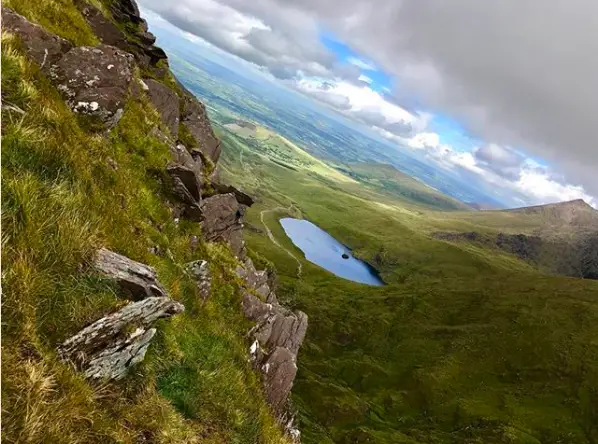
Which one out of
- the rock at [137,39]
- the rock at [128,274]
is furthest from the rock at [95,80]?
the rock at [137,39]

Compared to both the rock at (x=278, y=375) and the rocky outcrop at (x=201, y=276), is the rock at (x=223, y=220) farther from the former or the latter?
the rocky outcrop at (x=201, y=276)

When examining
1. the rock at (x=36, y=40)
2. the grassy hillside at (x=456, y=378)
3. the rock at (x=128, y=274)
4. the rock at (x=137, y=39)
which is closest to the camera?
the rock at (x=128, y=274)

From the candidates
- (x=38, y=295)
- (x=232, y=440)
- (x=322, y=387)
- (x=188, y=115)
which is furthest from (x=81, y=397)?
(x=322, y=387)

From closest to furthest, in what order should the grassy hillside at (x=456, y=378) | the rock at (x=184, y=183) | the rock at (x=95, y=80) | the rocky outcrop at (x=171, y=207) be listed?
1. the rocky outcrop at (x=171, y=207)
2. the rock at (x=95, y=80)
3. the rock at (x=184, y=183)
4. the grassy hillside at (x=456, y=378)

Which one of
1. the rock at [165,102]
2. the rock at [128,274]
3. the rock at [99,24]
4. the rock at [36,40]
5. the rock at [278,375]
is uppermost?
the rock at [99,24]

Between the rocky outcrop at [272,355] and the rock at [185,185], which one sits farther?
the rock at [185,185]

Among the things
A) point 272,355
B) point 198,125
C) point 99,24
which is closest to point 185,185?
point 272,355

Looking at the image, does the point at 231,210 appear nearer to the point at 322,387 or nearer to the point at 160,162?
the point at 160,162
